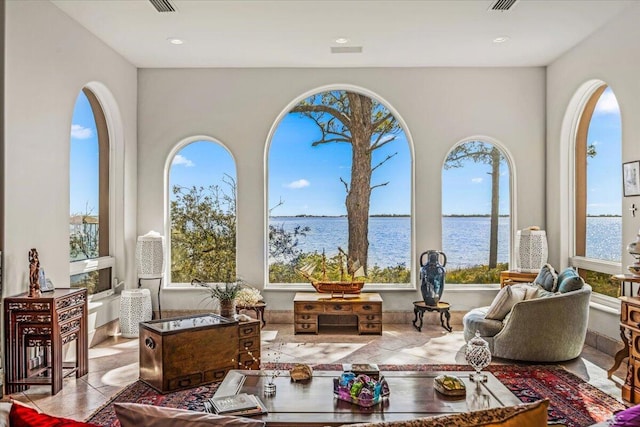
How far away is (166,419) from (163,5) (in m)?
4.28

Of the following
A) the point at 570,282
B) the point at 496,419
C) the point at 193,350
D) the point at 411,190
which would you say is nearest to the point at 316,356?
the point at 193,350

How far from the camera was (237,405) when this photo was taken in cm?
269

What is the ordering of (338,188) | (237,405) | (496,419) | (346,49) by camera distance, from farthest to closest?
(338,188) < (346,49) < (237,405) < (496,419)

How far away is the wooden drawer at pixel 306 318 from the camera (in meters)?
6.08

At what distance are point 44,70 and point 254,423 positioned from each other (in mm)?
4371

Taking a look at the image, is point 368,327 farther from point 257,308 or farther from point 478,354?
point 478,354

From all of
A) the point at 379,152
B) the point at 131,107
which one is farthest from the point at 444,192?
the point at 131,107

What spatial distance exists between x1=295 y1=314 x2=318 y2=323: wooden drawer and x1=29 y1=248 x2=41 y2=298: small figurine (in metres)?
2.82

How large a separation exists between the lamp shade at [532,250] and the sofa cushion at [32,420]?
5.75 m

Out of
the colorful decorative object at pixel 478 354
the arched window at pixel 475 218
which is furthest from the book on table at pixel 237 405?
the arched window at pixel 475 218

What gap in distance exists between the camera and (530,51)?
6.09m

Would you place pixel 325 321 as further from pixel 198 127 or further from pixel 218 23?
pixel 218 23

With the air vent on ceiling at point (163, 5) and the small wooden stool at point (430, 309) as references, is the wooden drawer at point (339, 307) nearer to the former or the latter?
the small wooden stool at point (430, 309)

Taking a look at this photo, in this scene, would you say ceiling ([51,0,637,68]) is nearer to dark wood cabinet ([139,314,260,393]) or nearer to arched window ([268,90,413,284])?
arched window ([268,90,413,284])
